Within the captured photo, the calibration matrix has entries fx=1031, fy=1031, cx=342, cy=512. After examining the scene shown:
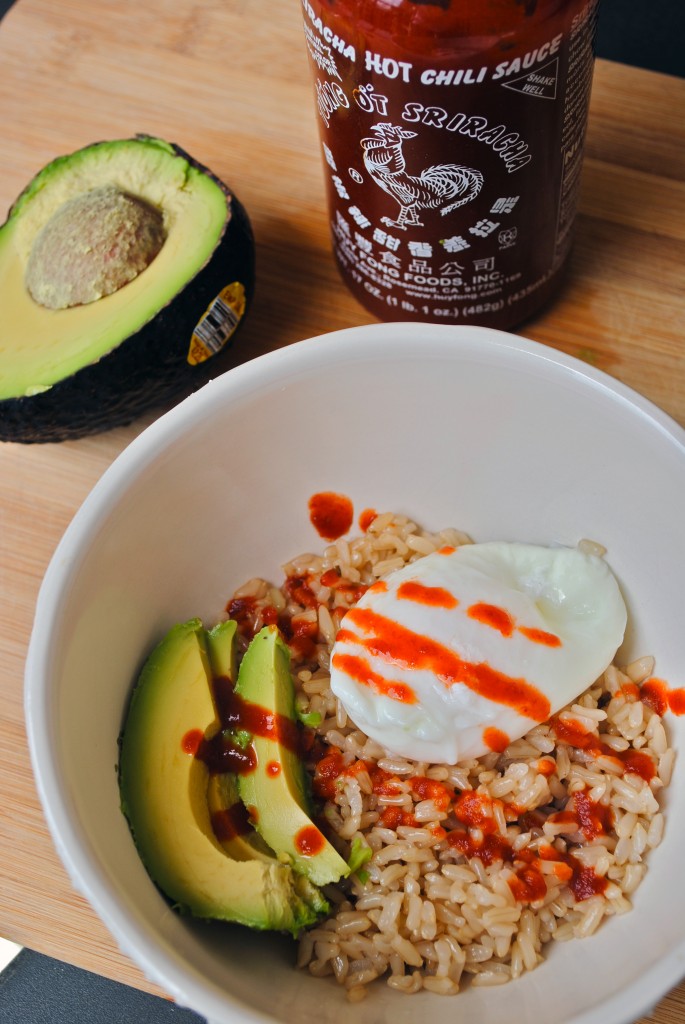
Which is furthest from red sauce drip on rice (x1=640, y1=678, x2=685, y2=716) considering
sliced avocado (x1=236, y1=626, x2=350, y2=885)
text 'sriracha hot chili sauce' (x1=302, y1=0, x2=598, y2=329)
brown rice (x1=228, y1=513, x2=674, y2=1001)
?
text 'sriracha hot chili sauce' (x1=302, y1=0, x2=598, y2=329)

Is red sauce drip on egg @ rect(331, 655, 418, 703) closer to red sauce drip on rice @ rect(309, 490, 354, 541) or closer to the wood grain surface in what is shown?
red sauce drip on rice @ rect(309, 490, 354, 541)

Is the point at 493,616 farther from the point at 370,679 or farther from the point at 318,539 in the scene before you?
the point at 318,539

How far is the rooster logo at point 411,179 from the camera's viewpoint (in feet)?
4.53

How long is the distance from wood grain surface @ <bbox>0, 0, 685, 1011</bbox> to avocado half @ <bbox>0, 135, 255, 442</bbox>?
0.17m

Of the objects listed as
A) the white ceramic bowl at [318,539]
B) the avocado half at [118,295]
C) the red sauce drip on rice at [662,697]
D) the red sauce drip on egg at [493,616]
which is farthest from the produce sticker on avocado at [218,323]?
the red sauce drip on rice at [662,697]

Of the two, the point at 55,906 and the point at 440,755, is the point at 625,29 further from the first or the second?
the point at 55,906

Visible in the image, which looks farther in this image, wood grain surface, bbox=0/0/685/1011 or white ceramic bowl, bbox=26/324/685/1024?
wood grain surface, bbox=0/0/685/1011

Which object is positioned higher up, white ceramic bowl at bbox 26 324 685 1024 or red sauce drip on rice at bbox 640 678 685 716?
white ceramic bowl at bbox 26 324 685 1024

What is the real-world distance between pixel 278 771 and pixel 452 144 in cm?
85

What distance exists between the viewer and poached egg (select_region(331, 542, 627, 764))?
4.47 feet

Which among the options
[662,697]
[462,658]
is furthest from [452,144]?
[662,697]

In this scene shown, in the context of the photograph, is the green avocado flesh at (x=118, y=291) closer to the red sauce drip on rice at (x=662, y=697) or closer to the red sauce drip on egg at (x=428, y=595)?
the red sauce drip on egg at (x=428, y=595)

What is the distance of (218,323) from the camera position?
1.62m

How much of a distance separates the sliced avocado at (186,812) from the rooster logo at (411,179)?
0.69 metres
